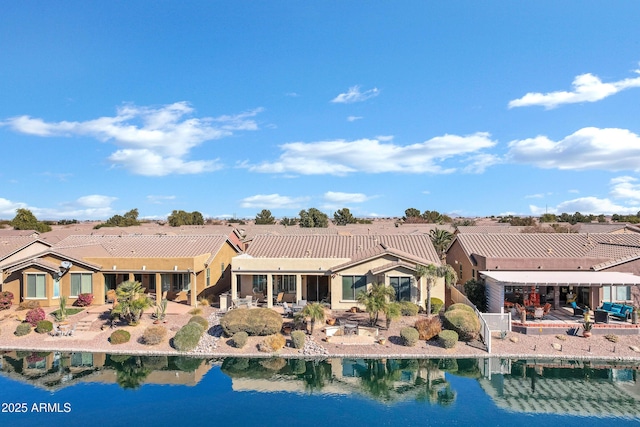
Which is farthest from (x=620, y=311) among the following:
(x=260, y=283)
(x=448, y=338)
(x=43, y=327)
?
(x=43, y=327)

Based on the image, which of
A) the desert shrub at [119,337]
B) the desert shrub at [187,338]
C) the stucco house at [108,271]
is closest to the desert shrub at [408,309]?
the desert shrub at [187,338]

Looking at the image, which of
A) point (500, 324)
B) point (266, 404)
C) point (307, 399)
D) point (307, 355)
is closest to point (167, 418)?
point (266, 404)

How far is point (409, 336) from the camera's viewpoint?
82.1ft

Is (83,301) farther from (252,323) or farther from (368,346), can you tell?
(368,346)

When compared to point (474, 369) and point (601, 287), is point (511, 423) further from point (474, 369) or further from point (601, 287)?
point (601, 287)

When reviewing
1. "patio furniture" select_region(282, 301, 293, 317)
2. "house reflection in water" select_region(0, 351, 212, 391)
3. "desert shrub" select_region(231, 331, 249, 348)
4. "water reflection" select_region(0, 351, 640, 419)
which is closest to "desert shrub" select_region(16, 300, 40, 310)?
"house reflection in water" select_region(0, 351, 212, 391)

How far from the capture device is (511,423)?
59.2ft

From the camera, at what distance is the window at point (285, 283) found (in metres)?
33.5

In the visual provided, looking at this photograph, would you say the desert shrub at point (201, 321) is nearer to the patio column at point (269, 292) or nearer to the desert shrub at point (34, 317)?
the patio column at point (269, 292)

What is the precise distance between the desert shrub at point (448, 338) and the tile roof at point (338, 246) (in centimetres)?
811

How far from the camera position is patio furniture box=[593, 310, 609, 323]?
26609 mm

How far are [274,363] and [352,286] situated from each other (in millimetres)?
9566

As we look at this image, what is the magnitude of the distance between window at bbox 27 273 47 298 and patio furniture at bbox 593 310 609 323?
1475 inches

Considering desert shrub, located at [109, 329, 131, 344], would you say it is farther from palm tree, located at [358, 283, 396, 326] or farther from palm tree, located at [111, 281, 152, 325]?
palm tree, located at [358, 283, 396, 326]
